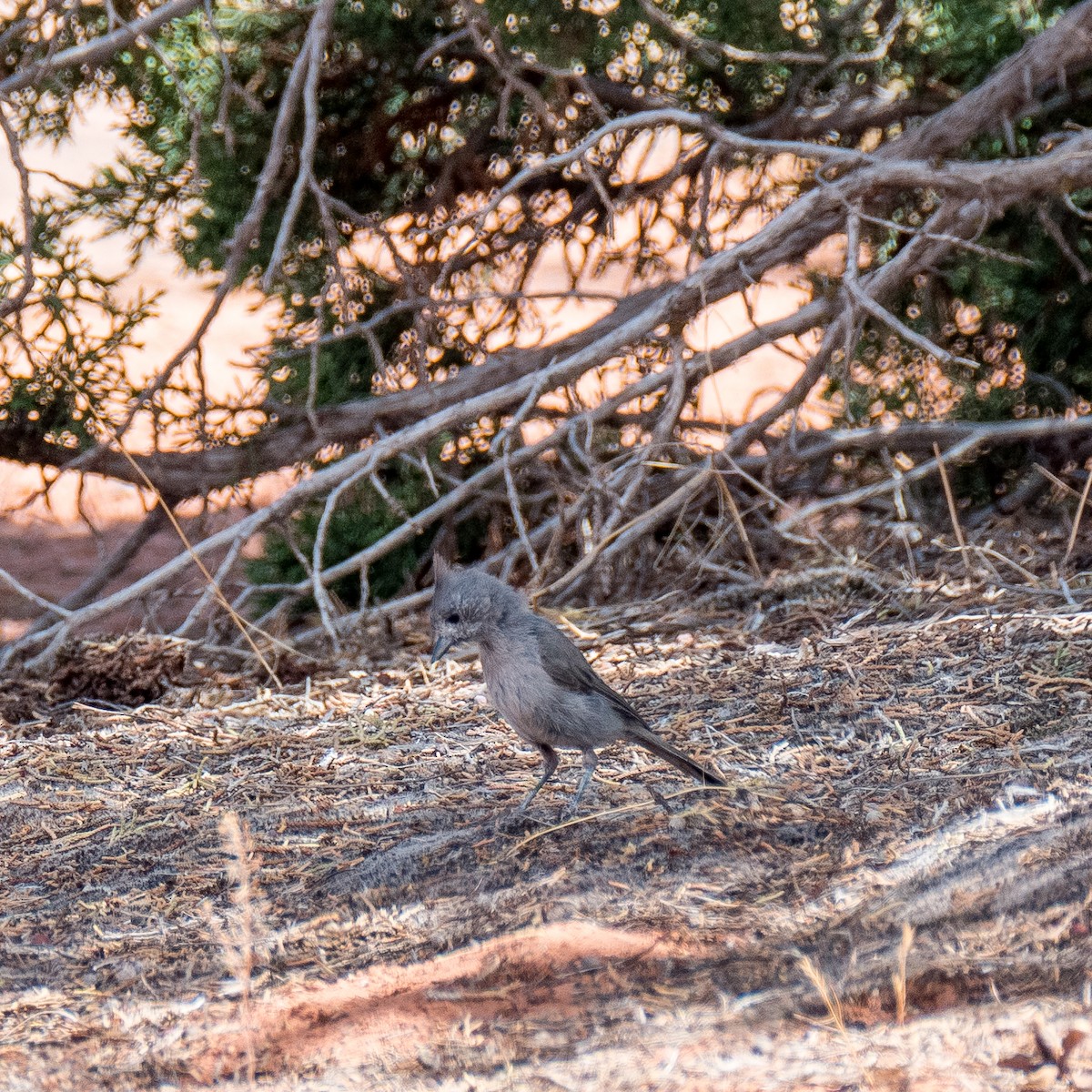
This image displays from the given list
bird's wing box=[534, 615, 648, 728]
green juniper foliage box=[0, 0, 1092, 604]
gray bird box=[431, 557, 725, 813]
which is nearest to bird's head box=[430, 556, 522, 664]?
gray bird box=[431, 557, 725, 813]

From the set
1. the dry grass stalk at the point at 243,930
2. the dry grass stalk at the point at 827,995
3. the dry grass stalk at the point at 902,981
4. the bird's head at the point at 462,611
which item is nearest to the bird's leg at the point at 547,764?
the bird's head at the point at 462,611

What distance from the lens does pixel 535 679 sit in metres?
3.50

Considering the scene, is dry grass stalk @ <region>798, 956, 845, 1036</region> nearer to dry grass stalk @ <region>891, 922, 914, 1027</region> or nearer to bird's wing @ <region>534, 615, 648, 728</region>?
dry grass stalk @ <region>891, 922, 914, 1027</region>

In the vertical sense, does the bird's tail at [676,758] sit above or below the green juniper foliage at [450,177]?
below

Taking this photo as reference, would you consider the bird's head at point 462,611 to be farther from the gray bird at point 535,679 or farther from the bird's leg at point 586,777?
the bird's leg at point 586,777

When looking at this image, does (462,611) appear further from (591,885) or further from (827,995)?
(827,995)

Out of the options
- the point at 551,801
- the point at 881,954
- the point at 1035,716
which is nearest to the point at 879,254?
the point at 1035,716

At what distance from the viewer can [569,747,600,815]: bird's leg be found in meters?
3.52

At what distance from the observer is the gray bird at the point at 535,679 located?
3.49 m

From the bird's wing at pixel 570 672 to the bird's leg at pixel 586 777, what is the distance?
165mm

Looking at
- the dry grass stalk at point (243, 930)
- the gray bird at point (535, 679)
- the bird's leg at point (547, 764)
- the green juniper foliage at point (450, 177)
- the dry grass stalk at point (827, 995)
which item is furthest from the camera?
the green juniper foliage at point (450, 177)

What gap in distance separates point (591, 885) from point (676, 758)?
0.60m

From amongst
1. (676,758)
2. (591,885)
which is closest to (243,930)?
(591,885)

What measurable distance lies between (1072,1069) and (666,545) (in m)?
3.99
